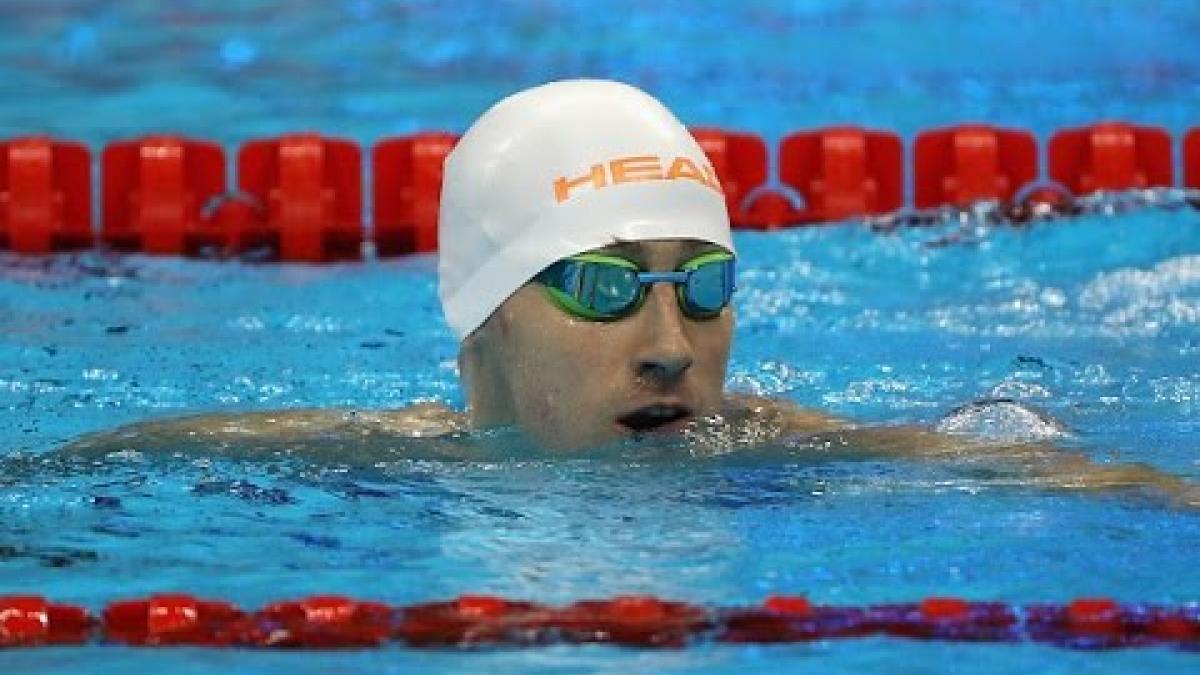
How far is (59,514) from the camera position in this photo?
3.96 metres

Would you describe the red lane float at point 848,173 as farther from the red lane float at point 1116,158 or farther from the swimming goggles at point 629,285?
the swimming goggles at point 629,285

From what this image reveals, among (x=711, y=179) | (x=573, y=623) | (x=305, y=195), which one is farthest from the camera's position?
(x=305, y=195)

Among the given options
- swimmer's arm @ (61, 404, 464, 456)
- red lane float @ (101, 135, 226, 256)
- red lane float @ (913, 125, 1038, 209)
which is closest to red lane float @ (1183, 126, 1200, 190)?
red lane float @ (913, 125, 1038, 209)

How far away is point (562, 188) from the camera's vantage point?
407 cm

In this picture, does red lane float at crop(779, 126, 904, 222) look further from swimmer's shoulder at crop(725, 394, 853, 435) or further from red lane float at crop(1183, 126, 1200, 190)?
swimmer's shoulder at crop(725, 394, 853, 435)

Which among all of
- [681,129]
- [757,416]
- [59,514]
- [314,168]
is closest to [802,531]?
[757,416]

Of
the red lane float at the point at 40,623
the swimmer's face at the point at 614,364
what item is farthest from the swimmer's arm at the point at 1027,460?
the red lane float at the point at 40,623

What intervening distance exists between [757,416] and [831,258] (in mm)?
2844

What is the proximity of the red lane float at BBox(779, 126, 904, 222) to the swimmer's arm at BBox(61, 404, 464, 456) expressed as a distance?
3.18 m

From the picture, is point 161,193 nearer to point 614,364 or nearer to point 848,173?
point 848,173

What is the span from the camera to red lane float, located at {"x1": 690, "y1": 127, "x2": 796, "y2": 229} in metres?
7.55

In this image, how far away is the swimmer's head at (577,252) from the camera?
154 inches

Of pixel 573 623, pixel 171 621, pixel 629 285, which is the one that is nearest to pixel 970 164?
pixel 629 285

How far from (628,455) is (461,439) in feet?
1.27
